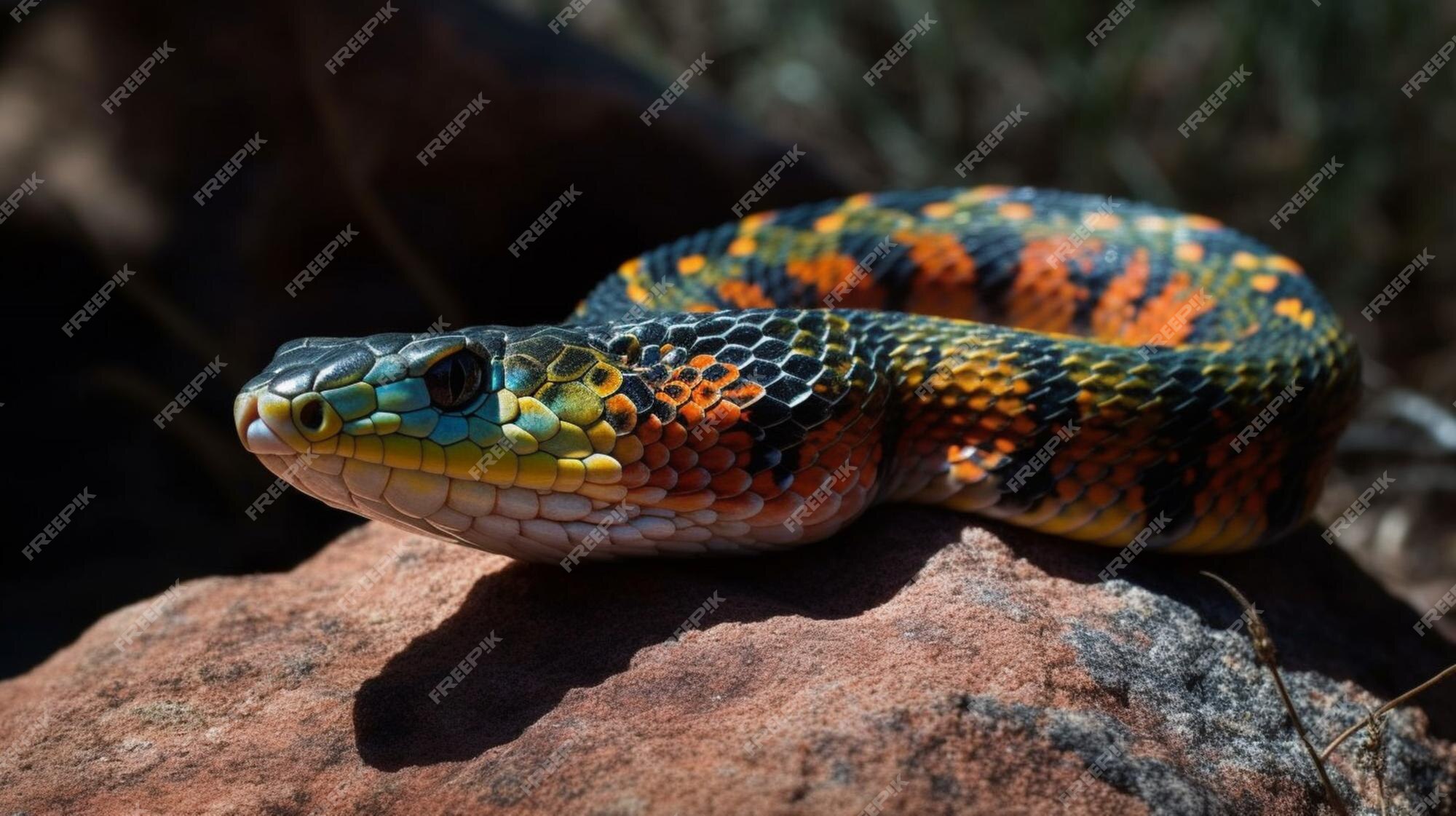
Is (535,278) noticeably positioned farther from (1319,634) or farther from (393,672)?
(1319,634)

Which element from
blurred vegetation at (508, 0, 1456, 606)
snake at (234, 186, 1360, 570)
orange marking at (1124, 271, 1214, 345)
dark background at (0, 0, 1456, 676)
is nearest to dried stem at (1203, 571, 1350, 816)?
snake at (234, 186, 1360, 570)

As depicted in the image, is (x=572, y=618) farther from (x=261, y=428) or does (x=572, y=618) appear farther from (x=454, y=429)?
(x=261, y=428)

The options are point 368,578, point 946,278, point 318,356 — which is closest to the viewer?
point 318,356

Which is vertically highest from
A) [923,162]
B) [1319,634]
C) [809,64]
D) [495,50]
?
[495,50]

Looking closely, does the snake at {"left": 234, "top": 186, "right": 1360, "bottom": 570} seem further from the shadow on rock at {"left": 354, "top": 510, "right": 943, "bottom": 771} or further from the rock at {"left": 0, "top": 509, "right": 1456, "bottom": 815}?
the rock at {"left": 0, "top": 509, "right": 1456, "bottom": 815}

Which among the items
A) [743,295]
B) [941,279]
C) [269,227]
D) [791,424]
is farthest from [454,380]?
[269,227]

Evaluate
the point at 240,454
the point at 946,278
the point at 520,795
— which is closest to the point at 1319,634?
the point at 946,278
